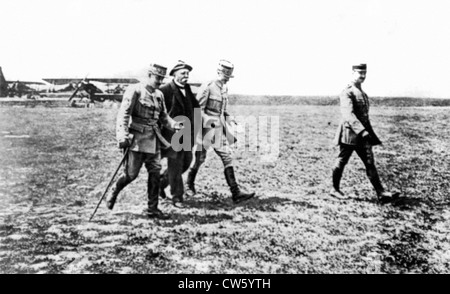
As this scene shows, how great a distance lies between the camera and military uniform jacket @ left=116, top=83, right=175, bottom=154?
4582 mm

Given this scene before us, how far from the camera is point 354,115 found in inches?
210

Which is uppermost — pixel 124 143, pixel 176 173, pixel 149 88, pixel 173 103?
pixel 149 88

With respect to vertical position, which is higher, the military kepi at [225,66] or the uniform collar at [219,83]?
the military kepi at [225,66]

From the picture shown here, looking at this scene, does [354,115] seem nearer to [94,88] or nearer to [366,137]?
[366,137]

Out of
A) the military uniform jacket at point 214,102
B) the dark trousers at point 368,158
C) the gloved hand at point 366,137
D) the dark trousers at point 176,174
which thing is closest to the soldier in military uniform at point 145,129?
the dark trousers at point 176,174

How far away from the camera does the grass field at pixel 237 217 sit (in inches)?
154

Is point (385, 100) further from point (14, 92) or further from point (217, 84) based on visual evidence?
point (14, 92)

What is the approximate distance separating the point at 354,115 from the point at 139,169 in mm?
2776

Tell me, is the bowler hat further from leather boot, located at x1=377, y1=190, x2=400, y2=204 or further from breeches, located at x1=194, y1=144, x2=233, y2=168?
breeches, located at x1=194, y1=144, x2=233, y2=168

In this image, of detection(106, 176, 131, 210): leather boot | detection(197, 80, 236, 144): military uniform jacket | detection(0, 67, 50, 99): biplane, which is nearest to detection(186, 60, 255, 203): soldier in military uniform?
detection(197, 80, 236, 144): military uniform jacket

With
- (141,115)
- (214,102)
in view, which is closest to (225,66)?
(214,102)

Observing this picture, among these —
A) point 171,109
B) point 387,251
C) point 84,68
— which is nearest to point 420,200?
point 387,251

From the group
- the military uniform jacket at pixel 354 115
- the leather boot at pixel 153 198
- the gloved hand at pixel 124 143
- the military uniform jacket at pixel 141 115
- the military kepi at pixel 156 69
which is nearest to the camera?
the gloved hand at pixel 124 143

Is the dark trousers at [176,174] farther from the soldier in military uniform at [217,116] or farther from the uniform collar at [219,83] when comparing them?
the uniform collar at [219,83]
